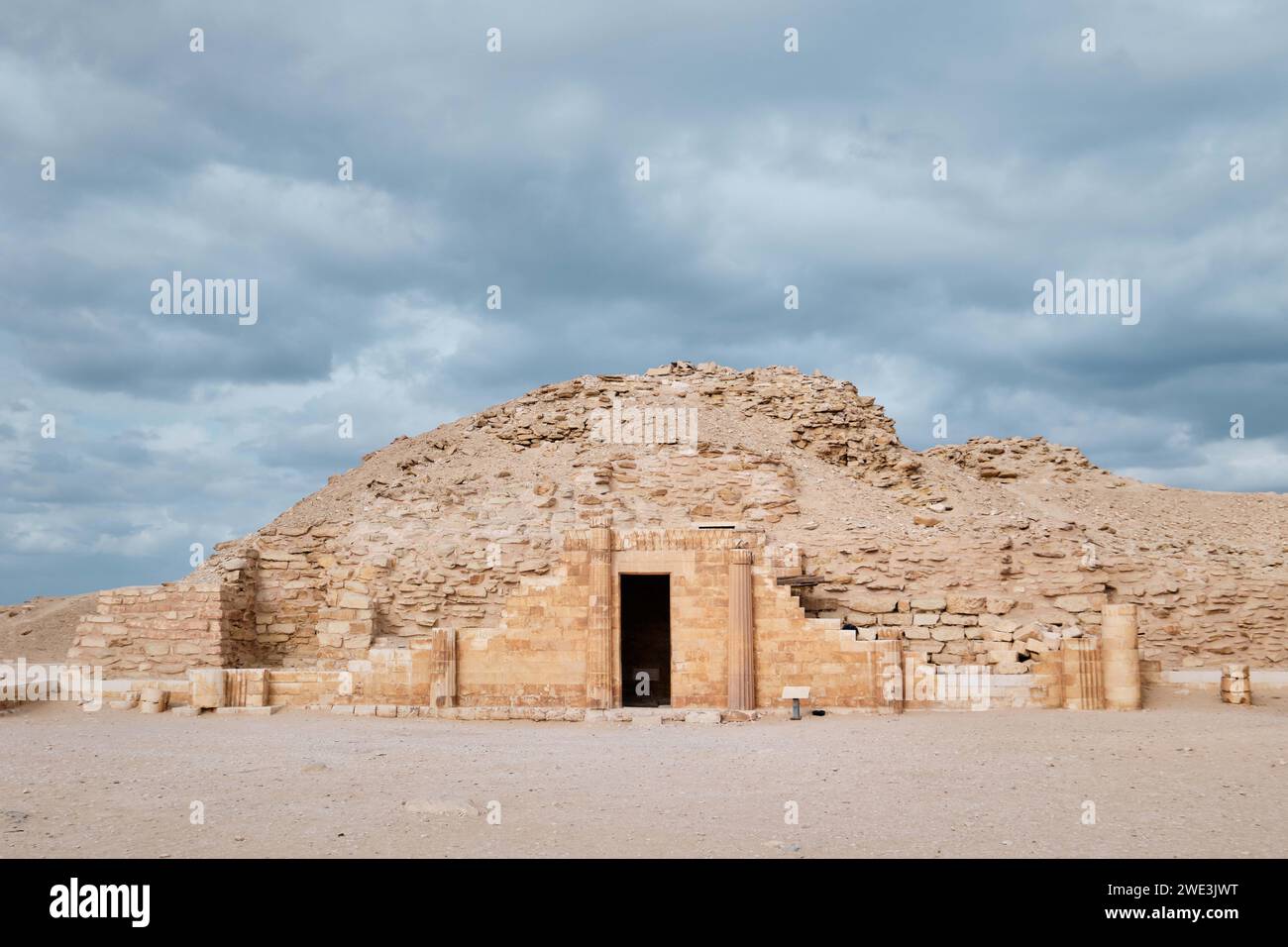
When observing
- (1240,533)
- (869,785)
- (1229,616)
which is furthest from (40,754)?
(1240,533)

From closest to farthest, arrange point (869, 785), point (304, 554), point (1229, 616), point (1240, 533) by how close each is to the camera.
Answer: point (869, 785) < point (1229, 616) < point (304, 554) < point (1240, 533)

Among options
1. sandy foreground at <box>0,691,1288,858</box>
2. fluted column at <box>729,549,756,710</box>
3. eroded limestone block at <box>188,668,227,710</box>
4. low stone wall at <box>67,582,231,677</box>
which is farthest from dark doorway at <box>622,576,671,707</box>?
eroded limestone block at <box>188,668,227,710</box>

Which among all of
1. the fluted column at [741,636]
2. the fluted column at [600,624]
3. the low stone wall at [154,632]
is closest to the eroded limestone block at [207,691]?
the low stone wall at [154,632]

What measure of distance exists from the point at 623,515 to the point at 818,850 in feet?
58.4

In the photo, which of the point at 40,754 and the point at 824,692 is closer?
the point at 40,754

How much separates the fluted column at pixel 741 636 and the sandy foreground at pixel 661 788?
119cm

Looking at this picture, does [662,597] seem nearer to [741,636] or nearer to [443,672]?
[741,636]

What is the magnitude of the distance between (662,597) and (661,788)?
515 inches

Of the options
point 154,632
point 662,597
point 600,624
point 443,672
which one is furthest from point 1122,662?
point 154,632

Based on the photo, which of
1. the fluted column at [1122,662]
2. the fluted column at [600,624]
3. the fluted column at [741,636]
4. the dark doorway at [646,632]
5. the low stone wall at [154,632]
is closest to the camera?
the fluted column at [1122,662]

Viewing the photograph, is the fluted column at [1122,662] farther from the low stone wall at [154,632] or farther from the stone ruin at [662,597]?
the low stone wall at [154,632]

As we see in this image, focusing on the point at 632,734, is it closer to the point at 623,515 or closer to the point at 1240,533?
the point at 623,515

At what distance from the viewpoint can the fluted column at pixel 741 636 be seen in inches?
707

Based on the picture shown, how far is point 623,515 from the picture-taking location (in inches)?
1017
